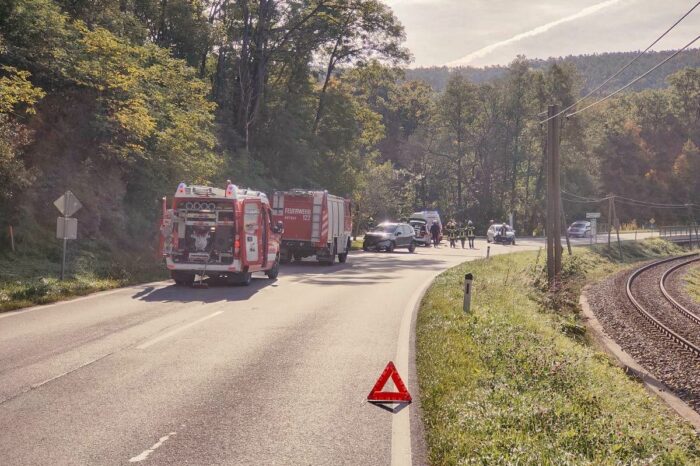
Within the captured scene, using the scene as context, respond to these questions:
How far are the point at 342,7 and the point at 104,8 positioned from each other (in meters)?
18.1

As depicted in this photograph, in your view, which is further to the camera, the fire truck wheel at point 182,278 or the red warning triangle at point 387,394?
the fire truck wheel at point 182,278

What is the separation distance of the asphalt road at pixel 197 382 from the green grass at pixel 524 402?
0.50m

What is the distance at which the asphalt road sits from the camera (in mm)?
5719

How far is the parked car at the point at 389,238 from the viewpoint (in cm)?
4134

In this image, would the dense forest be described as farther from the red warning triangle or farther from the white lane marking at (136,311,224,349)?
the red warning triangle

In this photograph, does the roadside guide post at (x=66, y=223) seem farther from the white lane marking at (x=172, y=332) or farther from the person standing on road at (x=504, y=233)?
the person standing on road at (x=504, y=233)

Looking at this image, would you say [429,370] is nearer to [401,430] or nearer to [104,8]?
[401,430]

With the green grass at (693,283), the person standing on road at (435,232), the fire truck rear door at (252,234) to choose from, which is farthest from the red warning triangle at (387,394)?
the person standing on road at (435,232)

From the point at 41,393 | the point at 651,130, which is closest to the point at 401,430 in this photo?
the point at 41,393

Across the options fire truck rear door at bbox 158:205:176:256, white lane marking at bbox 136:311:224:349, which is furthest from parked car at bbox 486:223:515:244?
white lane marking at bbox 136:311:224:349

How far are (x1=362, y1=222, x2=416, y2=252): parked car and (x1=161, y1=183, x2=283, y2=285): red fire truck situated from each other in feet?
74.5

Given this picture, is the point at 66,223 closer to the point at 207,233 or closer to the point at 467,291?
the point at 207,233

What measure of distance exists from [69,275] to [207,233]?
375 centimetres

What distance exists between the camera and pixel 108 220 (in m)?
24.8
